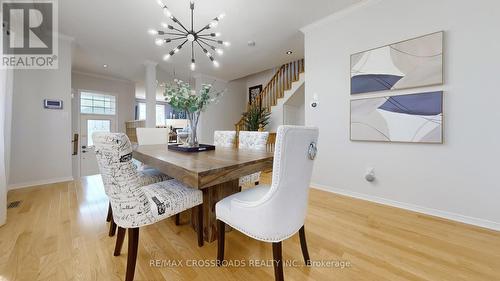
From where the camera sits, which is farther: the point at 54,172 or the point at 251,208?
the point at 54,172

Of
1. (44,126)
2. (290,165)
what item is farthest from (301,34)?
(44,126)

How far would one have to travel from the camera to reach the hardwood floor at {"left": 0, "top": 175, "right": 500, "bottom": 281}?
4.22 feet

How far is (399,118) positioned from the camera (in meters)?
2.34

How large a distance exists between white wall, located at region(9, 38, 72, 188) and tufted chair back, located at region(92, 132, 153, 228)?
337 centimetres

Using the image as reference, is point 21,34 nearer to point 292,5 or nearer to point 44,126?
point 44,126

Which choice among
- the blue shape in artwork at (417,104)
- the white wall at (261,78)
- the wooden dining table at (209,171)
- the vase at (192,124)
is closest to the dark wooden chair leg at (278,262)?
the wooden dining table at (209,171)

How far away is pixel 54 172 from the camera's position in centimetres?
340

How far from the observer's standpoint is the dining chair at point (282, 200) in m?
1.02

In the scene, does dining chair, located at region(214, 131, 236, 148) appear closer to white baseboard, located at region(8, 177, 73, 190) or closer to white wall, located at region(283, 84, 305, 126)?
white wall, located at region(283, 84, 305, 126)

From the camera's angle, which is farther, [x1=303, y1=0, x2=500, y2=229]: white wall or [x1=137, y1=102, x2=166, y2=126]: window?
[x1=137, y1=102, x2=166, y2=126]: window

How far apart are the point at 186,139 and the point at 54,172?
2.91 m

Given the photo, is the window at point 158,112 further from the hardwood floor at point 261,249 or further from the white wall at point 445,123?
the white wall at point 445,123

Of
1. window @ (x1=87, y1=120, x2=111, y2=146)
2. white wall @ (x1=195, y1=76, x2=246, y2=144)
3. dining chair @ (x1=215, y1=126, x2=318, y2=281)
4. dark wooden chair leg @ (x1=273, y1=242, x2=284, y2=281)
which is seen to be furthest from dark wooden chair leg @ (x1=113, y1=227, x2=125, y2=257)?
window @ (x1=87, y1=120, x2=111, y2=146)

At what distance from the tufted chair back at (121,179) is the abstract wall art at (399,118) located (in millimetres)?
2673
